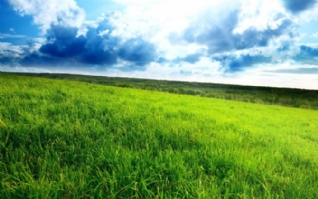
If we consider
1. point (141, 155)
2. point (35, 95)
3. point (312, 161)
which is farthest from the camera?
point (35, 95)

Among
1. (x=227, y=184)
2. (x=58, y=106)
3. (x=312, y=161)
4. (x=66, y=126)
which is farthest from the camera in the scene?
(x=58, y=106)

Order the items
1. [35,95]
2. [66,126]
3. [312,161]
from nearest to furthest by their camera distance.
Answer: [66,126] → [312,161] → [35,95]

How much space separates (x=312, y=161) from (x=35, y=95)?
7.09 m

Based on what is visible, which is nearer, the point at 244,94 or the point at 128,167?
Result: the point at 128,167

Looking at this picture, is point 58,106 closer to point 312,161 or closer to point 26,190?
point 26,190

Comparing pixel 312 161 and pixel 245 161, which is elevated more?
pixel 245 161

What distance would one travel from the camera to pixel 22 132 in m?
3.25

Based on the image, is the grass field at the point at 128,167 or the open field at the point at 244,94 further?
the open field at the point at 244,94

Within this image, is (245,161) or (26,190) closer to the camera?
(26,190)

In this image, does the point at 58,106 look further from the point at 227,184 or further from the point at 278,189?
the point at 278,189

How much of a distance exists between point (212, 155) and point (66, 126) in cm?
234

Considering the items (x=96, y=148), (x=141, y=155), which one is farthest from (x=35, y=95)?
(x=141, y=155)

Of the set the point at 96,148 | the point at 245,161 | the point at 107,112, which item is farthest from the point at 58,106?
the point at 245,161

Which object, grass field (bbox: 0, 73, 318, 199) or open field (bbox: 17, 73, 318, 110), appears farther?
open field (bbox: 17, 73, 318, 110)
